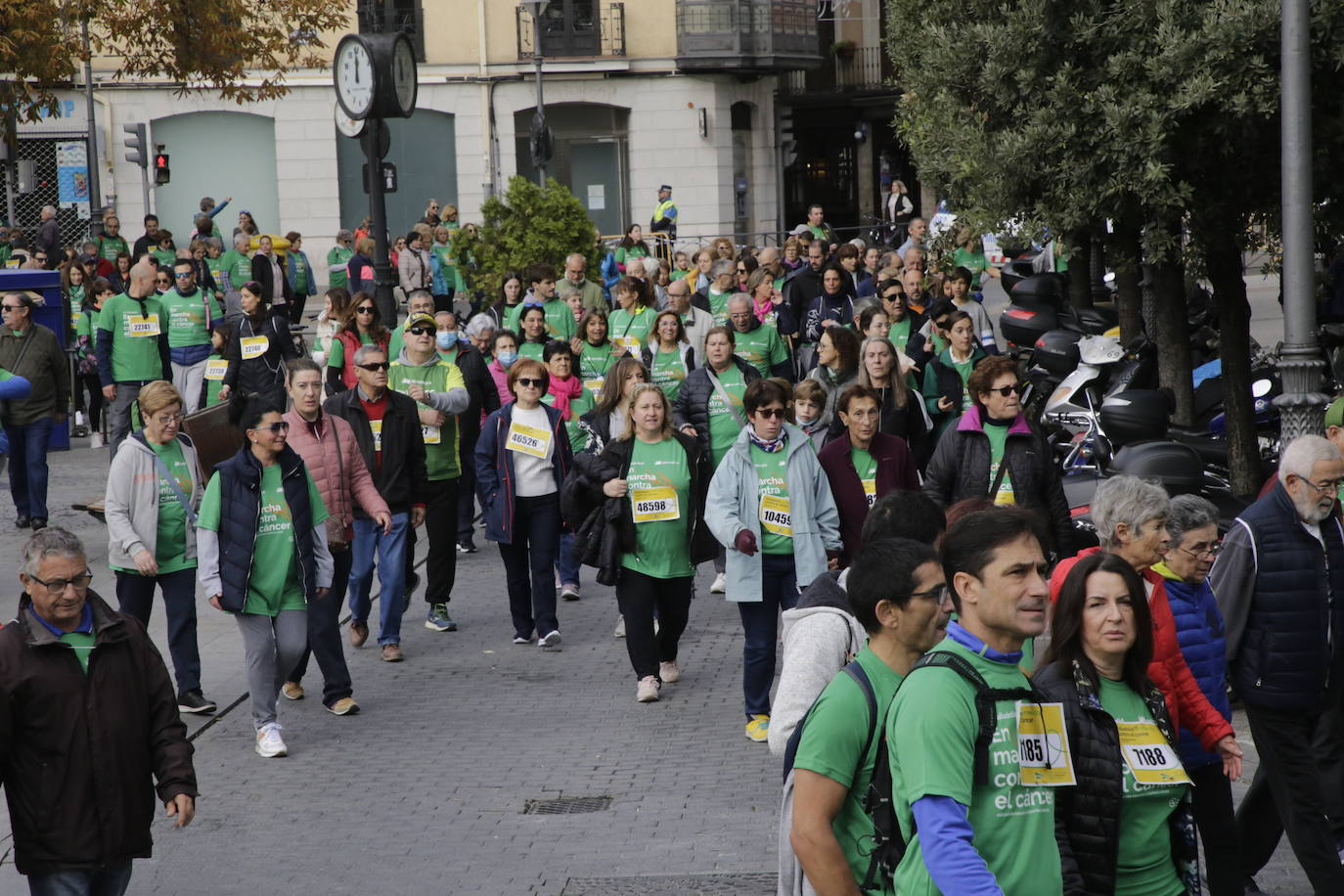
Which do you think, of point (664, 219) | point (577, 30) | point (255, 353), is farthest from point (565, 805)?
point (577, 30)

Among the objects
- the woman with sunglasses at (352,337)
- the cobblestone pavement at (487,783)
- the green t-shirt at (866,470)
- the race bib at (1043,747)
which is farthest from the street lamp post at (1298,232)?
the woman with sunglasses at (352,337)

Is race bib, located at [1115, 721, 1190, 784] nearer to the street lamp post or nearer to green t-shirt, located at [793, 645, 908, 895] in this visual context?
green t-shirt, located at [793, 645, 908, 895]

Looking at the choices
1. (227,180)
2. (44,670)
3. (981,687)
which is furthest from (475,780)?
(227,180)

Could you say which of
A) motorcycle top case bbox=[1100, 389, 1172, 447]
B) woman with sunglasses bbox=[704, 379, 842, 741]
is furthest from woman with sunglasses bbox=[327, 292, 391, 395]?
motorcycle top case bbox=[1100, 389, 1172, 447]

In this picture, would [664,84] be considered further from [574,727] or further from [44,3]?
[574,727]

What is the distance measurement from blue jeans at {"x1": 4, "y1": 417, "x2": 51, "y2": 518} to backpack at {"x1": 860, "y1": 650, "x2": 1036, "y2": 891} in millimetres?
11746

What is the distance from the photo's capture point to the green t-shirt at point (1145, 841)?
433 centimetres

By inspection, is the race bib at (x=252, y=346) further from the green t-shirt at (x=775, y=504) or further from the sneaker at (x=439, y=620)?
the green t-shirt at (x=775, y=504)

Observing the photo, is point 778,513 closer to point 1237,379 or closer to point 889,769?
point 1237,379

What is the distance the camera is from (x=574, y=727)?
904cm

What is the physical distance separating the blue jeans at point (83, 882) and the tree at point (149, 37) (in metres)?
17.4

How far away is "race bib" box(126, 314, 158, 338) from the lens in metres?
15.8

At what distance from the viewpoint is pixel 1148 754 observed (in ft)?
14.4

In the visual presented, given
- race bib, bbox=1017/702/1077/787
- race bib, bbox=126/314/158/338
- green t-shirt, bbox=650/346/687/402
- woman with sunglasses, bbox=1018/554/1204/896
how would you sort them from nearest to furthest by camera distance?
race bib, bbox=1017/702/1077/787, woman with sunglasses, bbox=1018/554/1204/896, green t-shirt, bbox=650/346/687/402, race bib, bbox=126/314/158/338
